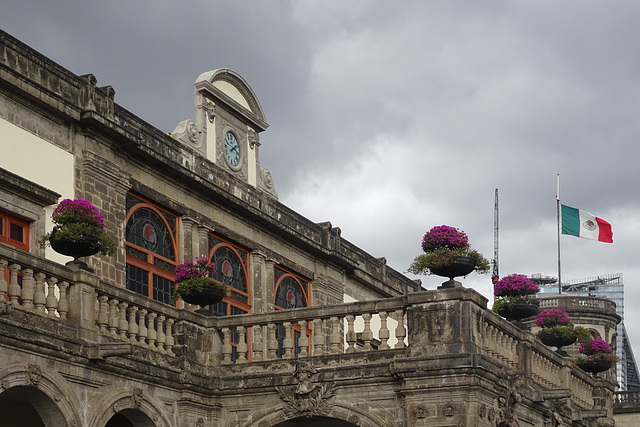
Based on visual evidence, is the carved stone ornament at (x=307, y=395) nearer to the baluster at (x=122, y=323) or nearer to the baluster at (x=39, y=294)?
the baluster at (x=122, y=323)

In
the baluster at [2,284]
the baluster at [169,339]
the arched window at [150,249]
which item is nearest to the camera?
the baluster at [2,284]

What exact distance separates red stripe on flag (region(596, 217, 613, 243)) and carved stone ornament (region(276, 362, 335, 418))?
61.5ft

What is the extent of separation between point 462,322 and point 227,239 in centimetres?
887

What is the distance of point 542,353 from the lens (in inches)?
861

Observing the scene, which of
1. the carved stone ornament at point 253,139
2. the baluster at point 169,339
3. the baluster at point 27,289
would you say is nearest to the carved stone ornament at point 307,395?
the baluster at point 169,339

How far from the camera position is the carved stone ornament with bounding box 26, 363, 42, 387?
14.9 m

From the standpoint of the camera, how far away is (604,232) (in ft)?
116

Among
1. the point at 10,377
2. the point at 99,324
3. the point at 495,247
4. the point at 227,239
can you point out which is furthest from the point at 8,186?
the point at 495,247

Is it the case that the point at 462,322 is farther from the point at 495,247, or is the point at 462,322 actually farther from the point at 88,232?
the point at 495,247

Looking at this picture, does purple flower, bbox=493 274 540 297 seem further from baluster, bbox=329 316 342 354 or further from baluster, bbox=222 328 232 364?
baluster, bbox=222 328 232 364

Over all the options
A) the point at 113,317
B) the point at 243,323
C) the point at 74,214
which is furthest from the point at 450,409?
the point at 74,214

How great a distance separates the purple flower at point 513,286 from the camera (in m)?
23.8

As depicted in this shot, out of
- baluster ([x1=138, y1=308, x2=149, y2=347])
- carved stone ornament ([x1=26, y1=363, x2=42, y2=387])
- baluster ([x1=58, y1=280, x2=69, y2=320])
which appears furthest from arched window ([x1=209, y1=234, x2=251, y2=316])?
carved stone ornament ([x1=26, y1=363, x2=42, y2=387])

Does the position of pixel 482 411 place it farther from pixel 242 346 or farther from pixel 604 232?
pixel 604 232
